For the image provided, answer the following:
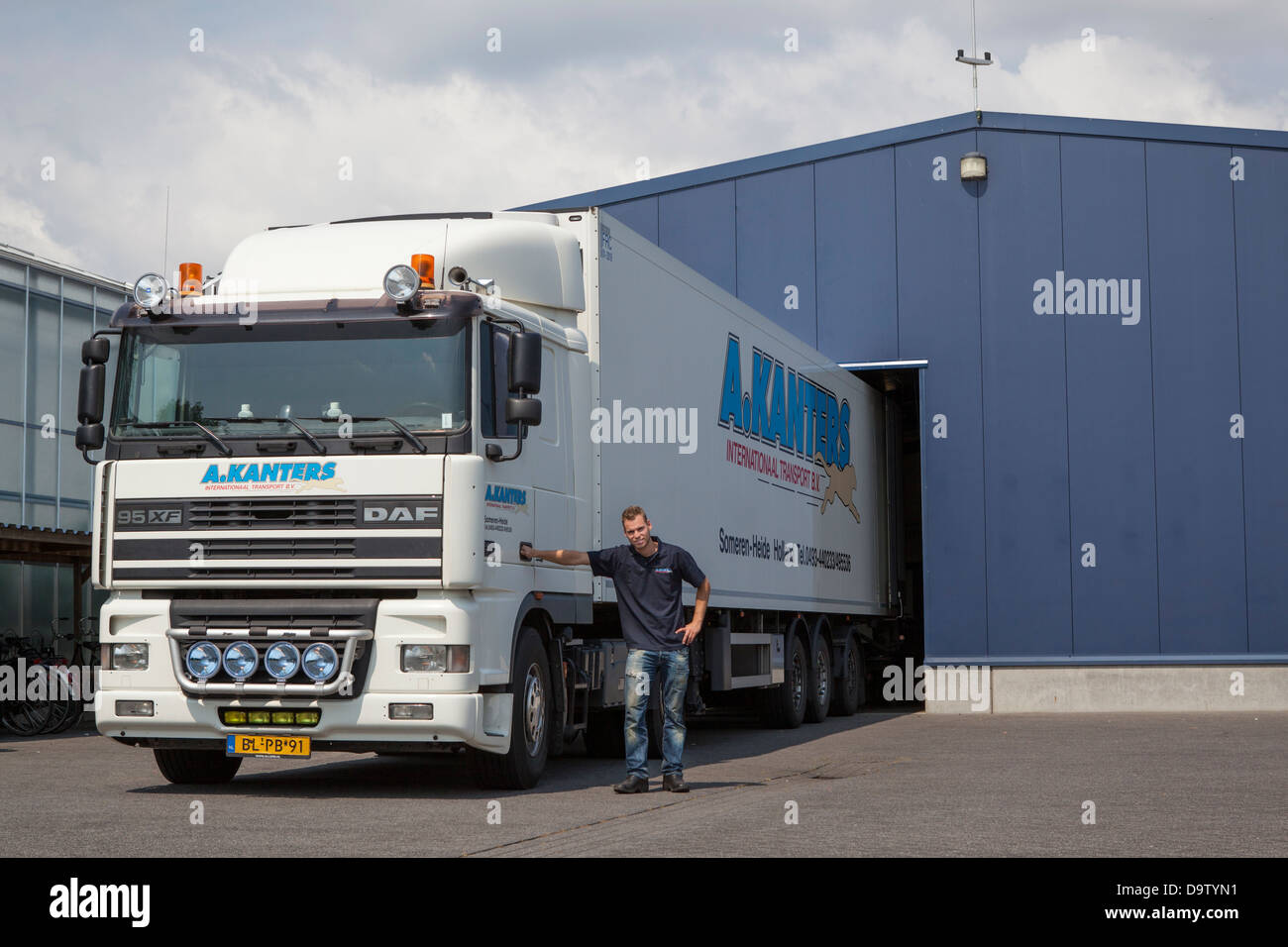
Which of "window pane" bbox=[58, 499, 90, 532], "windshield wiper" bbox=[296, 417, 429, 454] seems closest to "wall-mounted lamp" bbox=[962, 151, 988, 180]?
"window pane" bbox=[58, 499, 90, 532]

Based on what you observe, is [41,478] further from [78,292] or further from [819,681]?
[819,681]

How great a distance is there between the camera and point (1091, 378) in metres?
21.5

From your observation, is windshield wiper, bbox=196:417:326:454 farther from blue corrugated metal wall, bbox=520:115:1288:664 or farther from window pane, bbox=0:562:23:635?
blue corrugated metal wall, bbox=520:115:1288:664

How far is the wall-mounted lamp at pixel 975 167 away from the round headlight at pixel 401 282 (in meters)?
13.7

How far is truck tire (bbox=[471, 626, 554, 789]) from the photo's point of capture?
10367mm

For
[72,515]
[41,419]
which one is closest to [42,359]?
[41,419]

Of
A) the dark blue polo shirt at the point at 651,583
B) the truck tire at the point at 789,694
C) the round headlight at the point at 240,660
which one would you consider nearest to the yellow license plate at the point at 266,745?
A: the round headlight at the point at 240,660

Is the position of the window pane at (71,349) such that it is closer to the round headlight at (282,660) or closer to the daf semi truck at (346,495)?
the daf semi truck at (346,495)

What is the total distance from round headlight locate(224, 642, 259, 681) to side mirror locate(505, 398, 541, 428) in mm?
2115

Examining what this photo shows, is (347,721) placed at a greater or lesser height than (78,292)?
lesser

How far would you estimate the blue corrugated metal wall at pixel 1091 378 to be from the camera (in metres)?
21.1

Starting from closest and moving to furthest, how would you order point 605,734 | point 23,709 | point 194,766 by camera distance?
point 194,766 < point 605,734 < point 23,709

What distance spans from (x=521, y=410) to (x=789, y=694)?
8.44 m

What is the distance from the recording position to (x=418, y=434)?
31.8 feet
